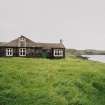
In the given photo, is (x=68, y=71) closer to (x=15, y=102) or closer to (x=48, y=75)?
(x=48, y=75)

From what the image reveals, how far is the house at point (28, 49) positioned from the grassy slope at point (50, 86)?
2361 centimetres

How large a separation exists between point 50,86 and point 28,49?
3729 cm

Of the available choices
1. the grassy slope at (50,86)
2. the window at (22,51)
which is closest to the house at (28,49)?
the window at (22,51)

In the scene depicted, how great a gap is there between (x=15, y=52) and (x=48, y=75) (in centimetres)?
3123

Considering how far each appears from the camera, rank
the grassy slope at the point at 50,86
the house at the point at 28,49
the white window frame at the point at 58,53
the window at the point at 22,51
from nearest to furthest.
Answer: the grassy slope at the point at 50,86
the house at the point at 28,49
the window at the point at 22,51
the white window frame at the point at 58,53

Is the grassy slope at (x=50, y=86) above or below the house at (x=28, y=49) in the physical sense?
below

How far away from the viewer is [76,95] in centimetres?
4019

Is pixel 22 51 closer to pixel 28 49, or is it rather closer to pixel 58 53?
pixel 28 49

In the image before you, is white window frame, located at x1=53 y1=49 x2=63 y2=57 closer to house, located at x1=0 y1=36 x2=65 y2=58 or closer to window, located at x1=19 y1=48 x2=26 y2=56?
house, located at x1=0 y1=36 x2=65 y2=58

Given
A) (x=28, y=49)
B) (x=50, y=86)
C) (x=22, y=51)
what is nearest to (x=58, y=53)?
(x=28, y=49)

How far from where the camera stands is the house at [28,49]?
7841cm

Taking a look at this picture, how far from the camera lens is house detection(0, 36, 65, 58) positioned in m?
78.4

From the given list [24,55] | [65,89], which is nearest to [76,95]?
[65,89]

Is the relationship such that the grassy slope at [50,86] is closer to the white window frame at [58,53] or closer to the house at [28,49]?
the house at [28,49]
